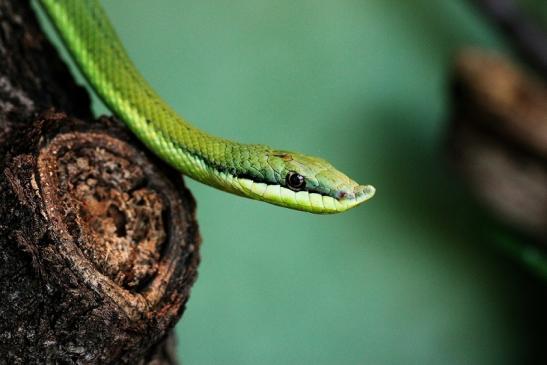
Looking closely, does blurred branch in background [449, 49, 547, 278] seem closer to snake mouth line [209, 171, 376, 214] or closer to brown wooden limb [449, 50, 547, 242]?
brown wooden limb [449, 50, 547, 242]

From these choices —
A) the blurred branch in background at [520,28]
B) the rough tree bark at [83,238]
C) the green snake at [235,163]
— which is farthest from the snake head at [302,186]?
the blurred branch in background at [520,28]

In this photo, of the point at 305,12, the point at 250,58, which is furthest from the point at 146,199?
the point at 305,12

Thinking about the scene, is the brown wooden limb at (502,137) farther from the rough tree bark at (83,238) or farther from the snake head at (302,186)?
the rough tree bark at (83,238)

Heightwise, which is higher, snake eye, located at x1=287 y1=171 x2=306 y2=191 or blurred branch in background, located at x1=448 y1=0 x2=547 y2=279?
blurred branch in background, located at x1=448 y1=0 x2=547 y2=279

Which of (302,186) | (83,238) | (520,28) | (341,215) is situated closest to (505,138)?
(520,28)

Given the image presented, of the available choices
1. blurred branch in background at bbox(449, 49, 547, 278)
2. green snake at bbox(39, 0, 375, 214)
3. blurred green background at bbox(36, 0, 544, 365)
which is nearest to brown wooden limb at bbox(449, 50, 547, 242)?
blurred branch in background at bbox(449, 49, 547, 278)

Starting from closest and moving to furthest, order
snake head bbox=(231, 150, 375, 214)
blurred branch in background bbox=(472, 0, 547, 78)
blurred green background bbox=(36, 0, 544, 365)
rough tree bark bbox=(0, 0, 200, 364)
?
rough tree bark bbox=(0, 0, 200, 364)
snake head bbox=(231, 150, 375, 214)
blurred green background bbox=(36, 0, 544, 365)
blurred branch in background bbox=(472, 0, 547, 78)
